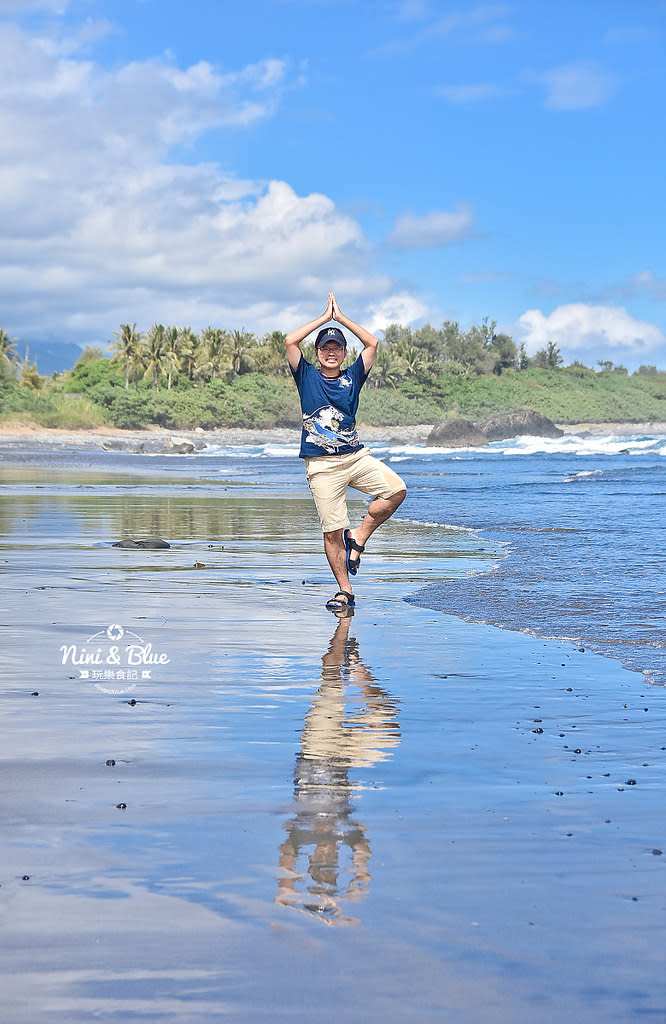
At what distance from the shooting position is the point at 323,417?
7785mm

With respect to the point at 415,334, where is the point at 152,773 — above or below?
below

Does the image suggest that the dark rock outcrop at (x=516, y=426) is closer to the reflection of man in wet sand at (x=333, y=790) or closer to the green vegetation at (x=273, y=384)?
the green vegetation at (x=273, y=384)

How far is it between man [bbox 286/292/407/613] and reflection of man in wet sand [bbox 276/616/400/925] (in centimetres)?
246

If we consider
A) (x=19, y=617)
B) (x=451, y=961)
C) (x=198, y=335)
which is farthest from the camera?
(x=198, y=335)

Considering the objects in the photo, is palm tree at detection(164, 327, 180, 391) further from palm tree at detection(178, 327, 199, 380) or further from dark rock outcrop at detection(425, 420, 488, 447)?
dark rock outcrop at detection(425, 420, 488, 447)

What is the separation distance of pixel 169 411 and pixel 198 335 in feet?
74.1

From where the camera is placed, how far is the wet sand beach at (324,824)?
2.19 metres

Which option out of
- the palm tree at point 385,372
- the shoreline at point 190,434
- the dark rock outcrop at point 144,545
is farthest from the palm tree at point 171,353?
the dark rock outcrop at point 144,545

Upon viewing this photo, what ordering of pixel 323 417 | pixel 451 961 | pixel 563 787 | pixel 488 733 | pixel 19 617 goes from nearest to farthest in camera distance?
pixel 451 961 < pixel 563 787 < pixel 488 733 < pixel 19 617 < pixel 323 417

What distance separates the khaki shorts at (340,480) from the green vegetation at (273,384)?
218ft

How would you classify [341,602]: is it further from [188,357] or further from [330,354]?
[188,357]

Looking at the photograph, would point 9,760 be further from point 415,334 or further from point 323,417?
point 415,334

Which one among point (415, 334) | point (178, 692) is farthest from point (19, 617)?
point (415, 334)

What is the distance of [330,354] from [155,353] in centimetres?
9058
